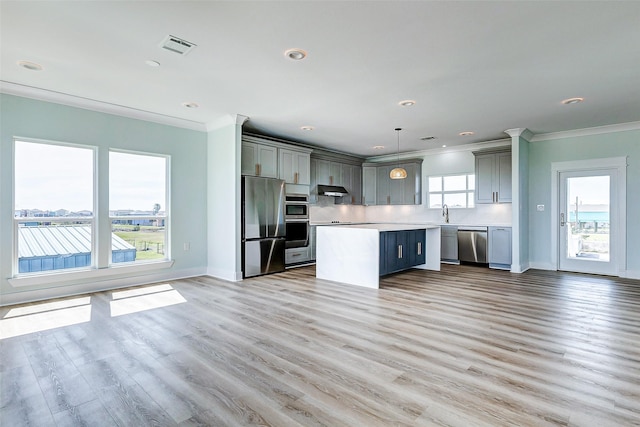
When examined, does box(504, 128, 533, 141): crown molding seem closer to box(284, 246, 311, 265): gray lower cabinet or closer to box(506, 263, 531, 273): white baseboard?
box(506, 263, 531, 273): white baseboard

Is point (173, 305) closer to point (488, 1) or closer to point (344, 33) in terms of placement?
point (344, 33)

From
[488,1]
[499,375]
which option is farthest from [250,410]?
[488,1]

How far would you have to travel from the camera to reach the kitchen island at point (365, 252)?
16.5ft

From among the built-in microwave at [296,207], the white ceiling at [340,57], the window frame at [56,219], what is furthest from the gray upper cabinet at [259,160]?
the window frame at [56,219]

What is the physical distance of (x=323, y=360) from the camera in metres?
2.57

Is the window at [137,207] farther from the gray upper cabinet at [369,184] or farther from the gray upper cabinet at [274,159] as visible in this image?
the gray upper cabinet at [369,184]

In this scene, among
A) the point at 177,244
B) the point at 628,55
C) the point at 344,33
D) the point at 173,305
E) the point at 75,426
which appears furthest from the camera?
the point at 177,244

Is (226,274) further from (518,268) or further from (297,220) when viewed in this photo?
(518,268)

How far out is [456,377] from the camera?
2.29 metres

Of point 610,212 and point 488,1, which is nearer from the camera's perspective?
point 488,1

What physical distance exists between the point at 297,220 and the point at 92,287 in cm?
360

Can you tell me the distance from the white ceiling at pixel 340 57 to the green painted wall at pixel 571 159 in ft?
1.96

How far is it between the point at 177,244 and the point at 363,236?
3141mm

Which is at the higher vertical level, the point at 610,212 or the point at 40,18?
the point at 40,18
